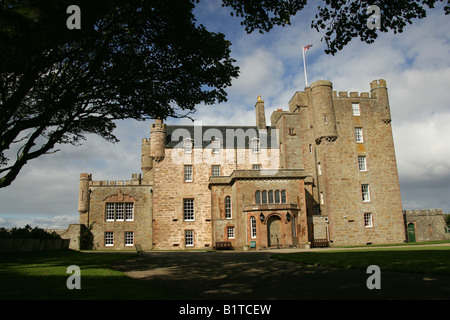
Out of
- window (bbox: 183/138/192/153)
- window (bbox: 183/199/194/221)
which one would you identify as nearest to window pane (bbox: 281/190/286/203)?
window (bbox: 183/199/194/221)

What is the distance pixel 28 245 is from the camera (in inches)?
873

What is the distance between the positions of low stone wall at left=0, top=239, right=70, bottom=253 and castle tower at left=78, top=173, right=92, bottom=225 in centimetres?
1459

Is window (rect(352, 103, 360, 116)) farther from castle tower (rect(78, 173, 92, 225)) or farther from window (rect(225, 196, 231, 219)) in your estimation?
castle tower (rect(78, 173, 92, 225))

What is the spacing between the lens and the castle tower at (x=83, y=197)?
4209 cm

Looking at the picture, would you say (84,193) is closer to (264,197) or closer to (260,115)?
(264,197)

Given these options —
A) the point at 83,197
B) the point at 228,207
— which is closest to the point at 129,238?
the point at 83,197

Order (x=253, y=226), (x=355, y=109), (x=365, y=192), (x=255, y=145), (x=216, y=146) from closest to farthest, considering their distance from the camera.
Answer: (x=253, y=226)
(x=365, y=192)
(x=355, y=109)
(x=216, y=146)
(x=255, y=145)

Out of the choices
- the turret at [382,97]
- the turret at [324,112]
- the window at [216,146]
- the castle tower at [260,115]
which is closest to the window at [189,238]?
the window at [216,146]

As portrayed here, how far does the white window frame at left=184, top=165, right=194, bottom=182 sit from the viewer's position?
1715 inches

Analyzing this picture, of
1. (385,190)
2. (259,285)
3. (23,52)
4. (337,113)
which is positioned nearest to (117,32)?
(23,52)

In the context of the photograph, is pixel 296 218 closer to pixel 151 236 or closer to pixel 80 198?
Result: pixel 151 236

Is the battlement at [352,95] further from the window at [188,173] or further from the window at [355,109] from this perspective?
the window at [188,173]

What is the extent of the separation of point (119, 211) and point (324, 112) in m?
26.8
